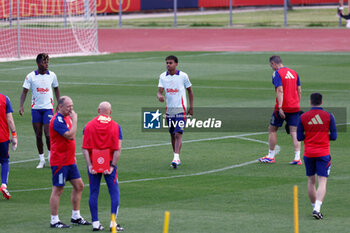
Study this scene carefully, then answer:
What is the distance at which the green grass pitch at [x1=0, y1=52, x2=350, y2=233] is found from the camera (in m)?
12.8

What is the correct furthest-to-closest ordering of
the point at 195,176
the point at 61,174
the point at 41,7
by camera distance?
the point at 41,7 < the point at 195,176 < the point at 61,174

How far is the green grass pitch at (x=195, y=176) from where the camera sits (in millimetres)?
12805

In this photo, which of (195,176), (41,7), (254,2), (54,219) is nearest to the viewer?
(54,219)

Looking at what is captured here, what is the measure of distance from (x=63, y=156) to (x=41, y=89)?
5.07 metres

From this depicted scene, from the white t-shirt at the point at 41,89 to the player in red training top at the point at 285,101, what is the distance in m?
4.70

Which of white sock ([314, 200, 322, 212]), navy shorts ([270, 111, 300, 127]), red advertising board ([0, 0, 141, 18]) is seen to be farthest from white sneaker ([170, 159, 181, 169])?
red advertising board ([0, 0, 141, 18])

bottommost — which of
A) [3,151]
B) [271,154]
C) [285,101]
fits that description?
[271,154]

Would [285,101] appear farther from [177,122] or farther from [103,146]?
[103,146]

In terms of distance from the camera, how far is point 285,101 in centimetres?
1741

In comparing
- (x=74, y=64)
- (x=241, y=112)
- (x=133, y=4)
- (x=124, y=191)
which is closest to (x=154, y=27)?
(x=133, y=4)

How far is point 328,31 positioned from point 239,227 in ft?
144

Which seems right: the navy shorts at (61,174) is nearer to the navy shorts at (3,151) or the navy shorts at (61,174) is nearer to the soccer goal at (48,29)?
the navy shorts at (3,151)

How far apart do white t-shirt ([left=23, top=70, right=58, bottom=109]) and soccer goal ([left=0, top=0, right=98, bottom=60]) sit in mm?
25494

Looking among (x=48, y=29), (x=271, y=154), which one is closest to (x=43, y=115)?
(x=271, y=154)
